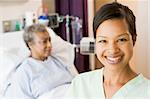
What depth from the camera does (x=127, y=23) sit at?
3.07ft

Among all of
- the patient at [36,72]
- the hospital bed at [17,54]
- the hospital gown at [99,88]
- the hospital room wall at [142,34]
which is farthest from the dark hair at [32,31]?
the hospital room wall at [142,34]

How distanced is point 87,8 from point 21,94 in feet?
4.62

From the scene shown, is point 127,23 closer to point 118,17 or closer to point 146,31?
point 118,17

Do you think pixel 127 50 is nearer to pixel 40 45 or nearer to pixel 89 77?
pixel 89 77

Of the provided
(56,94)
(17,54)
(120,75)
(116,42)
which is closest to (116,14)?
(116,42)

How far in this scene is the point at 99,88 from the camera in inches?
41.6

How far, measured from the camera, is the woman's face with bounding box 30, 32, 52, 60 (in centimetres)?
188

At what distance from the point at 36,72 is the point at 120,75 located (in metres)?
0.94

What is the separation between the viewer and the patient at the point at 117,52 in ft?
3.03

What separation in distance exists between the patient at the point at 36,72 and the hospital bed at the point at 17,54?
0.19ft

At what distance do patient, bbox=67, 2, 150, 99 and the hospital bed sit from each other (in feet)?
2.55

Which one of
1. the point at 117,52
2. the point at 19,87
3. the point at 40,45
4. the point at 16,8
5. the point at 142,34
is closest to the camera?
the point at 117,52

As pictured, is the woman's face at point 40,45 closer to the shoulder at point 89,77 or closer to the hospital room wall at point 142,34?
Answer: the shoulder at point 89,77

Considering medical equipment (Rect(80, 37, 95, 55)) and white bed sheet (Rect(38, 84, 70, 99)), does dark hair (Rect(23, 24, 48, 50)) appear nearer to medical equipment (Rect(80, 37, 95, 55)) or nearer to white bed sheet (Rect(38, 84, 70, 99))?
white bed sheet (Rect(38, 84, 70, 99))
